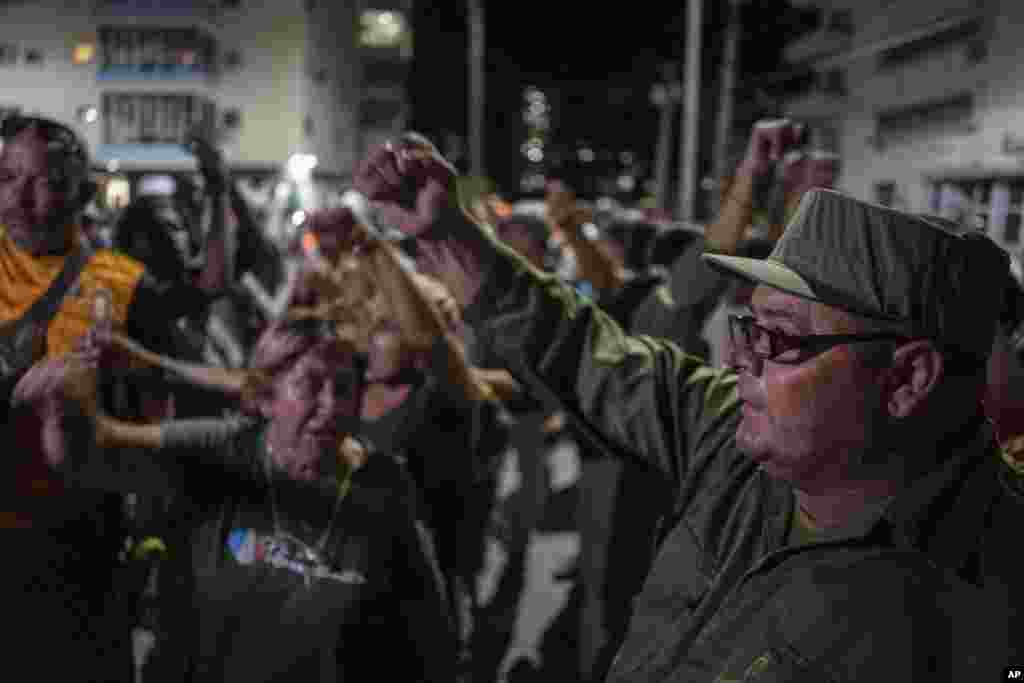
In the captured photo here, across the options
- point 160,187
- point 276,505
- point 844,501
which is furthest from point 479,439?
point 160,187

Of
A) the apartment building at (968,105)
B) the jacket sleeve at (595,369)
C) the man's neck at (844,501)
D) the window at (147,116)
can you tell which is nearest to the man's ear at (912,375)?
the man's neck at (844,501)

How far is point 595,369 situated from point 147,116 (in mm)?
37672

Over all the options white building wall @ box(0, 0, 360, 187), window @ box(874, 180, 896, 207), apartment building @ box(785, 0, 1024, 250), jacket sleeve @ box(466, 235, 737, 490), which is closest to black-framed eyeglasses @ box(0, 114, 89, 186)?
jacket sleeve @ box(466, 235, 737, 490)

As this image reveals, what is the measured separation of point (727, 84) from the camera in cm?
1162

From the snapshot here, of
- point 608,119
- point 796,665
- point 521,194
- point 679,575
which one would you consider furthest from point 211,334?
point 521,194

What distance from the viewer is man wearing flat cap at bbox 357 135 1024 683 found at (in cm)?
141

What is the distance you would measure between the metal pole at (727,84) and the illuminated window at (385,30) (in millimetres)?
48535

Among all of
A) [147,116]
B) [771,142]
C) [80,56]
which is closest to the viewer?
[771,142]

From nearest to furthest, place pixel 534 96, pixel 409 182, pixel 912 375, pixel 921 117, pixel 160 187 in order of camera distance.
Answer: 1. pixel 912 375
2. pixel 409 182
3. pixel 160 187
4. pixel 921 117
5. pixel 534 96

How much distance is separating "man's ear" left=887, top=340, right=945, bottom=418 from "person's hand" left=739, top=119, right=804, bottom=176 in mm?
1552

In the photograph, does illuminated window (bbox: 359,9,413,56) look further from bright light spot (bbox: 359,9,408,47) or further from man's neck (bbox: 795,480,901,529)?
man's neck (bbox: 795,480,901,529)

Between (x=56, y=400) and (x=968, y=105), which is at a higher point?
(x=968, y=105)

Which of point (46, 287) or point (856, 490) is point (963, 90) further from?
point (856, 490)

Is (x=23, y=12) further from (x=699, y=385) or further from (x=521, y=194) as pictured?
(x=521, y=194)
